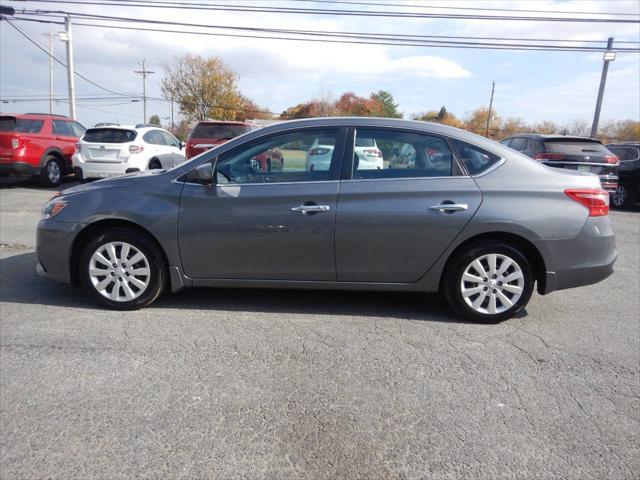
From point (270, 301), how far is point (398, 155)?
1775mm

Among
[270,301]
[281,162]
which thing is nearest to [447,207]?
[281,162]

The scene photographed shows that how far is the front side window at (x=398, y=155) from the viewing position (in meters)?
4.07

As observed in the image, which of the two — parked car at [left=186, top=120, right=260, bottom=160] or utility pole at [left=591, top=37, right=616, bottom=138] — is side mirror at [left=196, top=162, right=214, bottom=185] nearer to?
parked car at [left=186, top=120, right=260, bottom=160]

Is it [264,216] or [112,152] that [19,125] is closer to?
[112,152]

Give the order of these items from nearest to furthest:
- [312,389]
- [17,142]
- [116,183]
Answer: [312,389] → [116,183] → [17,142]

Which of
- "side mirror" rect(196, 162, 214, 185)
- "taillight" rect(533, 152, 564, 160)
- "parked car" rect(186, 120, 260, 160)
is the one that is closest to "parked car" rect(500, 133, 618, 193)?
"taillight" rect(533, 152, 564, 160)

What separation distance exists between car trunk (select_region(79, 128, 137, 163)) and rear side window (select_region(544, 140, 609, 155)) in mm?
9707

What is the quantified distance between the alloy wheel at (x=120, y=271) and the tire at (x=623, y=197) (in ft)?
39.4

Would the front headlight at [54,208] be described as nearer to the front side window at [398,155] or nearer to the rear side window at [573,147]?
the front side window at [398,155]

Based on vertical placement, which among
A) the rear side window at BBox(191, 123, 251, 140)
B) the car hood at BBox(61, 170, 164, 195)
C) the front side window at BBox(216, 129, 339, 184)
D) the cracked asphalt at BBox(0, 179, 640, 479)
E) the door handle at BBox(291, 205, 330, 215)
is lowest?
the cracked asphalt at BBox(0, 179, 640, 479)

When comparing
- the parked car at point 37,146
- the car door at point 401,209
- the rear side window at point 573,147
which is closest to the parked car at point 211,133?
the parked car at point 37,146

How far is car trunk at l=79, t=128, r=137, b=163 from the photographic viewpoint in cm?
1170

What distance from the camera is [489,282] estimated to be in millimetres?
4047

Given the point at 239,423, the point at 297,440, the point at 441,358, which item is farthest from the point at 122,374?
the point at 441,358
